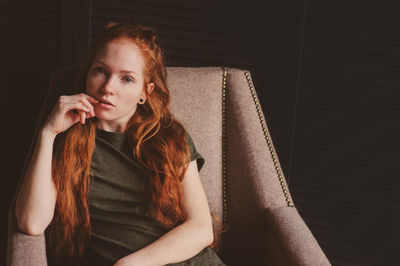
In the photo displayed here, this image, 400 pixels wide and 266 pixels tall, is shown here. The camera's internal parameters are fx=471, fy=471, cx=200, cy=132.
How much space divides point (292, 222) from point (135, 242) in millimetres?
414

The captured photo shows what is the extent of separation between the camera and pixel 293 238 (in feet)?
3.88

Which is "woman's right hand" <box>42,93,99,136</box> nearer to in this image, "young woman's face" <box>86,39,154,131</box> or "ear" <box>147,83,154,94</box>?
"young woman's face" <box>86,39,154,131</box>

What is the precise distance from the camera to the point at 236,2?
1.68m

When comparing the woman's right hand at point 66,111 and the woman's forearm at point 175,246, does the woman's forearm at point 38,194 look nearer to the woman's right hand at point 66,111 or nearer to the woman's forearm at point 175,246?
the woman's right hand at point 66,111

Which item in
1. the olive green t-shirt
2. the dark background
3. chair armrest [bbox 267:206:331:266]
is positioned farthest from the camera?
the dark background

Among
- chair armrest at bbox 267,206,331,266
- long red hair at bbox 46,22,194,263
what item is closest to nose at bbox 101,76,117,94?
long red hair at bbox 46,22,194,263

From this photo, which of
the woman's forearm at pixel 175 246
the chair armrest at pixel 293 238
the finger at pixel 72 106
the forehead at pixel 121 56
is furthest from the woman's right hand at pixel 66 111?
the chair armrest at pixel 293 238

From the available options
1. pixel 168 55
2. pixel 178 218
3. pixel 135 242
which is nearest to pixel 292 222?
pixel 178 218

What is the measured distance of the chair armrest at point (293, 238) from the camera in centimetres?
111

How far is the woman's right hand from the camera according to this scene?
114cm

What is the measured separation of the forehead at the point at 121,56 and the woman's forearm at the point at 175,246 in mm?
425

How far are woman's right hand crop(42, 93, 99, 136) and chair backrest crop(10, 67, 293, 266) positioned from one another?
0.22 meters

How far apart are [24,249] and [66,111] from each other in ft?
1.10

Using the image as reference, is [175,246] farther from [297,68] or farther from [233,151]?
[297,68]
